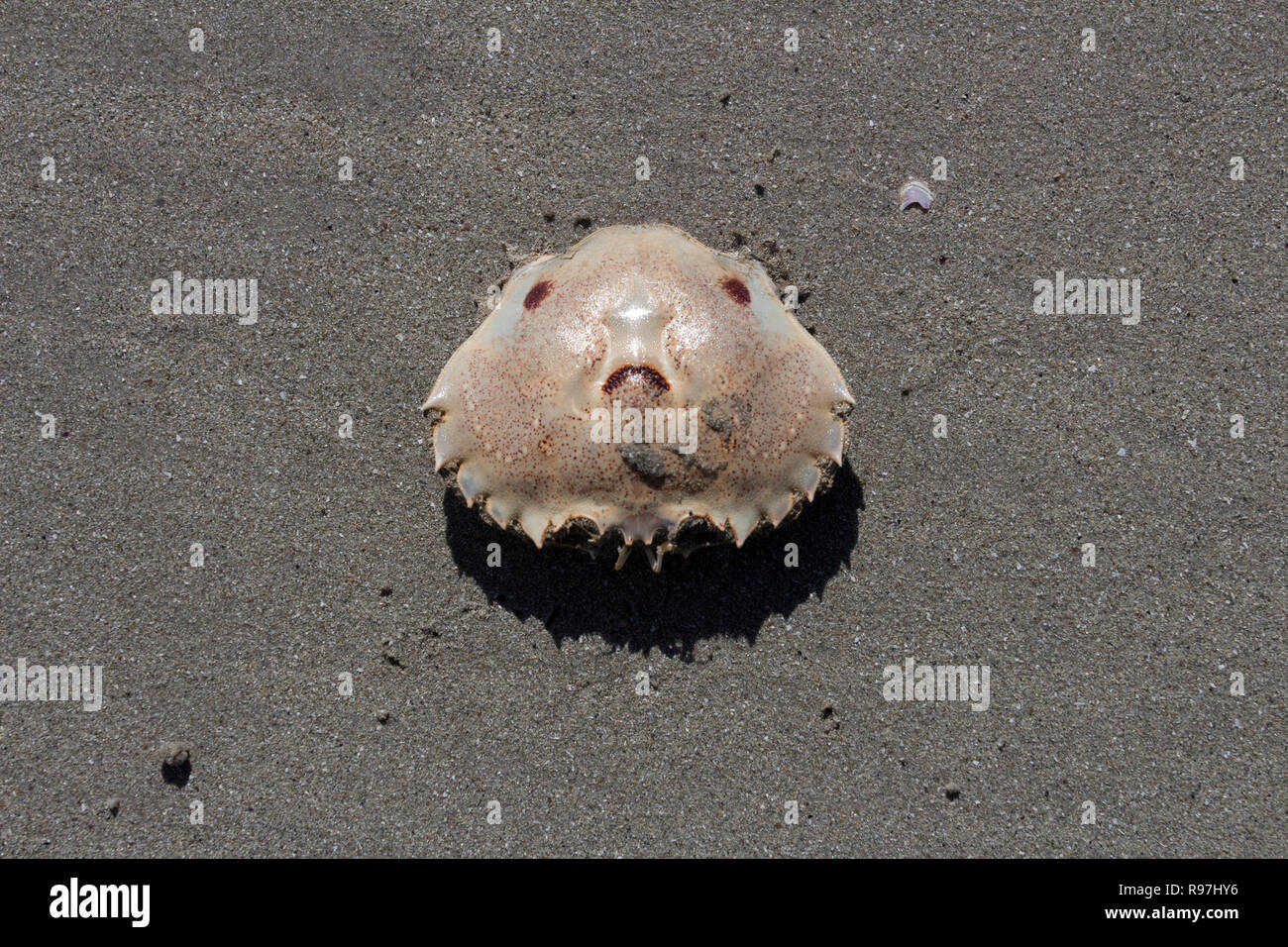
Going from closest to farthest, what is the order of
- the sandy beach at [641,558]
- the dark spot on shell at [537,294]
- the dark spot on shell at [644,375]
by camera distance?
the dark spot on shell at [644,375] → the dark spot on shell at [537,294] → the sandy beach at [641,558]

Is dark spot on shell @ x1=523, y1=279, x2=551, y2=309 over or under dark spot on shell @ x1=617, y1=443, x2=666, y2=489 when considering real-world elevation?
over

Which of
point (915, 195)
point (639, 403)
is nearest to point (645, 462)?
point (639, 403)

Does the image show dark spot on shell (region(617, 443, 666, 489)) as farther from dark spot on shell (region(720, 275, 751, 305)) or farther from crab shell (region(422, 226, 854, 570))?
dark spot on shell (region(720, 275, 751, 305))

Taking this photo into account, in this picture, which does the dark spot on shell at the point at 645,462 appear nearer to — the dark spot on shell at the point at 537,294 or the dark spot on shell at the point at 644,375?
the dark spot on shell at the point at 644,375

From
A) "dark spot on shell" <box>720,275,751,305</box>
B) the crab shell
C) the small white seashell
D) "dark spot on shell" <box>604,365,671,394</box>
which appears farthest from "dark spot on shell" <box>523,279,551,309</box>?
the small white seashell

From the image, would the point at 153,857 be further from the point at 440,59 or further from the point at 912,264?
the point at 912,264

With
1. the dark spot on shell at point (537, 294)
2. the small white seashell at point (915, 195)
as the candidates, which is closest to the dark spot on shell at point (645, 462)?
the dark spot on shell at point (537, 294)

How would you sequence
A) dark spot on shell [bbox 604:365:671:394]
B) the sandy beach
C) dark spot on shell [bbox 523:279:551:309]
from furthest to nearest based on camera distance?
1. the sandy beach
2. dark spot on shell [bbox 523:279:551:309]
3. dark spot on shell [bbox 604:365:671:394]

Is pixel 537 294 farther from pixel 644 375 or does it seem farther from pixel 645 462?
pixel 645 462
